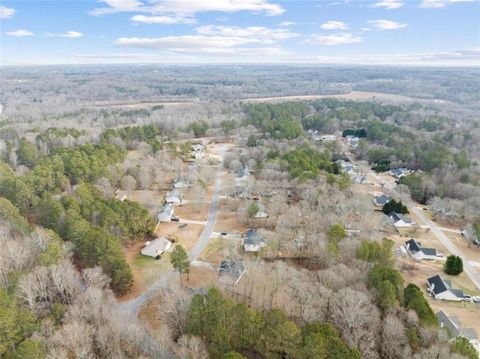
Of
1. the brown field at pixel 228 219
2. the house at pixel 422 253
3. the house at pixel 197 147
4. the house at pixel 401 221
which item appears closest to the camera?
the house at pixel 422 253

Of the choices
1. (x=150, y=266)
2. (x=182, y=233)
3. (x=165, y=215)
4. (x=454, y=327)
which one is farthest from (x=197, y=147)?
(x=454, y=327)

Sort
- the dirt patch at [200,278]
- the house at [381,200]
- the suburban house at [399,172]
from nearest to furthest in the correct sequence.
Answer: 1. the dirt patch at [200,278]
2. the house at [381,200]
3. the suburban house at [399,172]

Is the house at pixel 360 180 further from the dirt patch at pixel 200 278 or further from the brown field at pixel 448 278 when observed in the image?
the dirt patch at pixel 200 278

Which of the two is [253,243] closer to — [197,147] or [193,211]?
[193,211]

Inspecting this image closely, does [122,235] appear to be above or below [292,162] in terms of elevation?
below

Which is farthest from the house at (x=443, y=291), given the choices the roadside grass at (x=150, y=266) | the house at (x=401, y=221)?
the roadside grass at (x=150, y=266)

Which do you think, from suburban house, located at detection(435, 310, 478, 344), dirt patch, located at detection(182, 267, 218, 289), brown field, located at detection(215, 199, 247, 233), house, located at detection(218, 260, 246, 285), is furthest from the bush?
dirt patch, located at detection(182, 267, 218, 289)

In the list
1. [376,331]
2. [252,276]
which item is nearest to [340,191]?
[252,276]

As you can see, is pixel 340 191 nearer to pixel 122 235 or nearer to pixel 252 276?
pixel 252 276
